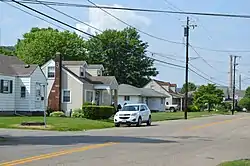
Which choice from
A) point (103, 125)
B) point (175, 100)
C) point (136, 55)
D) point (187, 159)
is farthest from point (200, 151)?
point (175, 100)

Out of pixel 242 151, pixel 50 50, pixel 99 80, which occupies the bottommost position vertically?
pixel 242 151

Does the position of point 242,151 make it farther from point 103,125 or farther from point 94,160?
point 103,125

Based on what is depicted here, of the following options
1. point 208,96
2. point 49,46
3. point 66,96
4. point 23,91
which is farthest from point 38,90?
point 208,96

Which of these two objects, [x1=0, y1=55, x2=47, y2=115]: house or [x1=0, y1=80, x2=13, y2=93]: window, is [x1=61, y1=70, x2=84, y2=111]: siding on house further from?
[x1=0, y1=80, x2=13, y2=93]: window

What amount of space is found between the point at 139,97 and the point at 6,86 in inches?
1619

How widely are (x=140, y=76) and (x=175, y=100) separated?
1181cm

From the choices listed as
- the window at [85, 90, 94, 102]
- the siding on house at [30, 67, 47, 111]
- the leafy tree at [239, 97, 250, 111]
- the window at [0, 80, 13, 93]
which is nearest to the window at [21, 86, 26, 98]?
the siding on house at [30, 67, 47, 111]

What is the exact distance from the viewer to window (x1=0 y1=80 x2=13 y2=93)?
1841 inches

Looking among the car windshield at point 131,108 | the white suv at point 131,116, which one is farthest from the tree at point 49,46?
the white suv at point 131,116

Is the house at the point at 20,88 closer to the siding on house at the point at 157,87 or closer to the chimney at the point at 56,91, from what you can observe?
the chimney at the point at 56,91

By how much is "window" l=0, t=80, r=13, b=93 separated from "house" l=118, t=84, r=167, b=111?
3247 centimetres

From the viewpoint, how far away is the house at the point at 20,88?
4716 centimetres

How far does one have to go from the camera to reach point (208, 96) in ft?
332

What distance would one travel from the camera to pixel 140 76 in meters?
103
